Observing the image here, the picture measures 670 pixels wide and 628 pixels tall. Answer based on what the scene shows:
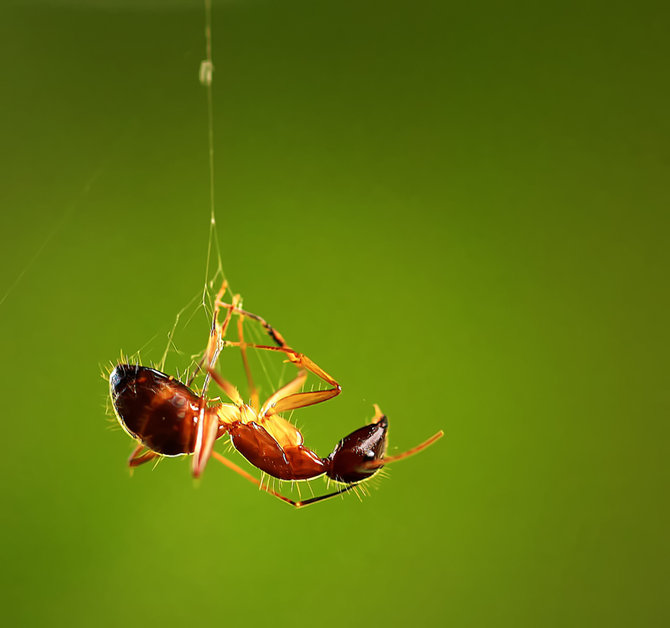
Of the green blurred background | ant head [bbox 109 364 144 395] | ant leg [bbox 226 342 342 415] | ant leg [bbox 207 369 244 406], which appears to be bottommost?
ant head [bbox 109 364 144 395]

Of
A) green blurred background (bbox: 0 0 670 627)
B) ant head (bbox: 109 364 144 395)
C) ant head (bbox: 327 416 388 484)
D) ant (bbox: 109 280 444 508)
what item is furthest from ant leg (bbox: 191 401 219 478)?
green blurred background (bbox: 0 0 670 627)

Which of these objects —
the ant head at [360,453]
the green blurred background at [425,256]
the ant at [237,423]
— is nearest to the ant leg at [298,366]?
the ant at [237,423]

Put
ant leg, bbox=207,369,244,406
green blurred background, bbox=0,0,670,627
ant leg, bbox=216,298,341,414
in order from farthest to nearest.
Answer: green blurred background, bbox=0,0,670,627 → ant leg, bbox=216,298,341,414 → ant leg, bbox=207,369,244,406

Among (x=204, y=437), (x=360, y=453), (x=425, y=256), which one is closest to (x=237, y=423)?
(x=204, y=437)

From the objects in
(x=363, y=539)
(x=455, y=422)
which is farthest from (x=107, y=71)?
(x=363, y=539)

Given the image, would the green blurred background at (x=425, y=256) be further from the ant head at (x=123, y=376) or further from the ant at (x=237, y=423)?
the ant head at (x=123, y=376)

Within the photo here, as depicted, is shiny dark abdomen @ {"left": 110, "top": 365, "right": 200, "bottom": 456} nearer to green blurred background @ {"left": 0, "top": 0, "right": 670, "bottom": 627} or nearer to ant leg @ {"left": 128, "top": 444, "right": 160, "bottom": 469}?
ant leg @ {"left": 128, "top": 444, "right": 160, "bottom": 469}

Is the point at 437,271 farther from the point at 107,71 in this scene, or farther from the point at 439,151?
the point at 107,71

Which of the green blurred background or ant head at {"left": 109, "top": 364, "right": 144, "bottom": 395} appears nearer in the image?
ant head at {"left": 109, "top": 364, "right": 144, "bottom": 395}
